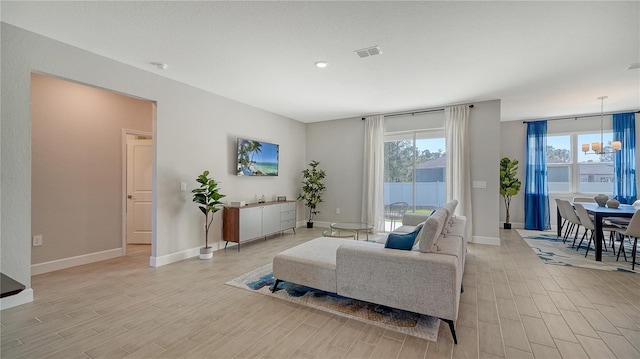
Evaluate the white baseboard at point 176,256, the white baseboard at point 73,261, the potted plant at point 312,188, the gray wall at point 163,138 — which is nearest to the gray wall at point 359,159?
the potted plant at point 312,188

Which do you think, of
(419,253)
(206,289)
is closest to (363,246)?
(419,253)

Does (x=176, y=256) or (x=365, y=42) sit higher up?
(x=365, y=42)

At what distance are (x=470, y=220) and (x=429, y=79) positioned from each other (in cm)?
292

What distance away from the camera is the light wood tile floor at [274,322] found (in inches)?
77.0

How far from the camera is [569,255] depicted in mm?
4375

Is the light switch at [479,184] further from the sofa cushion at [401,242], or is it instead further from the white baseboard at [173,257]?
the white baseboard at [173,257]

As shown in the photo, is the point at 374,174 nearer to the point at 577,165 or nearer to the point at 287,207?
the point at 287,207

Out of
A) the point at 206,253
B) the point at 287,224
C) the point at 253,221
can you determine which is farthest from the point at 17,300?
the point at 287,224

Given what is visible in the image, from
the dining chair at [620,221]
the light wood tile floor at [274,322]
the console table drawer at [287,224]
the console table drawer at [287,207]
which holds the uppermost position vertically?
the console table drawer at [287,207]

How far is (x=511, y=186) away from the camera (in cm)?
659

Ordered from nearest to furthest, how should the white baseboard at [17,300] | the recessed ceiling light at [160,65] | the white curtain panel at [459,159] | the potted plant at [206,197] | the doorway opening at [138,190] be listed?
1. the white baseboard at [17,300]
2. the recessed ceiling light at [160,65]
3. the potted plant at [206,197]
4. the doorway opening at [138,190]
5. the white curtain panel at [459,159]

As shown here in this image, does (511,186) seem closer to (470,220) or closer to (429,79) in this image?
(470,220)

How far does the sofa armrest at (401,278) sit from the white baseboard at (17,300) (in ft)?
10.2

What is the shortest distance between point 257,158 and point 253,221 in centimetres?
134
